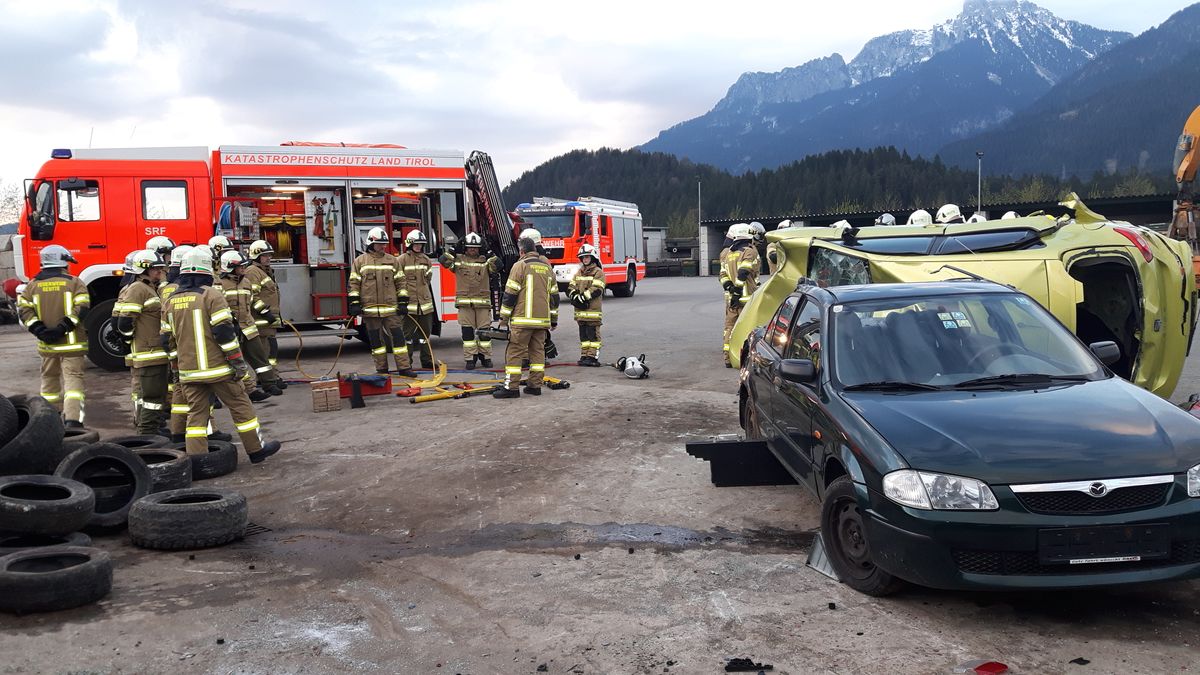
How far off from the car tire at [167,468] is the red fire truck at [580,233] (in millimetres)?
17410

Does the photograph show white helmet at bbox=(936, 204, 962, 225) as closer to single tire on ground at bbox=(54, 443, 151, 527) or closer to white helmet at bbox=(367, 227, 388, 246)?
white helmet at bbox=(367, 227, 388, 246)

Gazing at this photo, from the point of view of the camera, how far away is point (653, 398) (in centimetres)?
980

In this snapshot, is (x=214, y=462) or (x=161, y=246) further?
(x=161, y=246)

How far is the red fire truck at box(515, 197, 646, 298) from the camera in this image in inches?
981

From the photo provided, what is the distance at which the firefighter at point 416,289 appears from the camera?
1254cm

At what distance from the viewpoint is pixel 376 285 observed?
39.4 feet

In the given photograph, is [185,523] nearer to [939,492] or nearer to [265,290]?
[939,492]

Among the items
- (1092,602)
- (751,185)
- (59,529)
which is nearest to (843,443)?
(1092,602)

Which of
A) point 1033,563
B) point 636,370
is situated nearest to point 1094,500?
point 1033,563

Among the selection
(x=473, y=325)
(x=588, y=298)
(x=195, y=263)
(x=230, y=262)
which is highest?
(x=230, y=262)

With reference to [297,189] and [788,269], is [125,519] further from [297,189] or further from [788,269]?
[297,189]

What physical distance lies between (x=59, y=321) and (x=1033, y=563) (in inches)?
335

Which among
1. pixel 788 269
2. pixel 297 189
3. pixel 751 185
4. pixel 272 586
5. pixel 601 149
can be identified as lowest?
pixel 272 586

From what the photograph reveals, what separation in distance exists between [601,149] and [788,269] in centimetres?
10711
